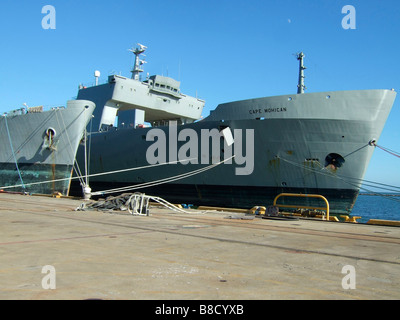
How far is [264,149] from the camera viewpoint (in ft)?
64.5

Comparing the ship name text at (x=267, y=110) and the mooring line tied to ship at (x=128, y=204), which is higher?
the ship name text at (x=267, y=110)

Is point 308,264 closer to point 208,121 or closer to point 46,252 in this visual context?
point 46,252

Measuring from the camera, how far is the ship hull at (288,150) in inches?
694

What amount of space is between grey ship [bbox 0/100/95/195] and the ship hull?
5719 millimetres

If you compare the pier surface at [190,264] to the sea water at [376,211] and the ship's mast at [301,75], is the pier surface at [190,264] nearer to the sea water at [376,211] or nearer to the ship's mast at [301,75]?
the sea water at [376,211]

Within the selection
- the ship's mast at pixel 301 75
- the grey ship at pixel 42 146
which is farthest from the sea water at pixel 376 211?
the grey ship at pixel 42 146

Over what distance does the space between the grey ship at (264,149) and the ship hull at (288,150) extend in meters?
0.05

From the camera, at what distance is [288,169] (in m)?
19.3

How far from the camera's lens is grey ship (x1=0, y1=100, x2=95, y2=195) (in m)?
24.4

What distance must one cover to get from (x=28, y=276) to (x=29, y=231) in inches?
168

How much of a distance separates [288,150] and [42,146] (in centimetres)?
1806
